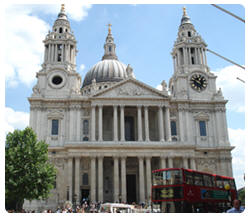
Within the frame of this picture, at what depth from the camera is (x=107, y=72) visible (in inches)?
2773

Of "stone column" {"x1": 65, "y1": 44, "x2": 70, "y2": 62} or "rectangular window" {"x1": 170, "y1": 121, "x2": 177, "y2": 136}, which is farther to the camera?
"stone column" {"x1": 65, "y1": 44, "x2": 70, "y2": 62}

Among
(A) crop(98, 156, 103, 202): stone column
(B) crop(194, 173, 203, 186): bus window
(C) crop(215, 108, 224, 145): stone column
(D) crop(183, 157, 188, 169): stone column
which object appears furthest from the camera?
(C) crop(215, 108, 224, 145): stone column

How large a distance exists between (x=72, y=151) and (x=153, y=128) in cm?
1480

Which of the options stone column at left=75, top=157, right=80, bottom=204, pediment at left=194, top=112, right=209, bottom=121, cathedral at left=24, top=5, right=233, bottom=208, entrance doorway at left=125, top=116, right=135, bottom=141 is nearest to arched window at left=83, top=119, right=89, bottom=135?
cathedral at left=24, top=5, right=233, bottom=208

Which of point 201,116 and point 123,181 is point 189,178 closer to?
point 123,181

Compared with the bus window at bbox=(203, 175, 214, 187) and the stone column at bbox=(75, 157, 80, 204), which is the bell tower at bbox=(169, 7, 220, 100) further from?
the bus window at bbox=(203, 175, 214, 187)

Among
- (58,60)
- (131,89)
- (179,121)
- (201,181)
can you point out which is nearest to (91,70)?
(58,60)

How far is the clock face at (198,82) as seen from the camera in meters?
52.5

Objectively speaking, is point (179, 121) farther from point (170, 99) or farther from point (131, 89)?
point (131, 89)

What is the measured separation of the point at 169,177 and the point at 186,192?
1.83 metres

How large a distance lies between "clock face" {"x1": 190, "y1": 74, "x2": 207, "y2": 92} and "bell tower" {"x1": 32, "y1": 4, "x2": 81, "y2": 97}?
19849 mm

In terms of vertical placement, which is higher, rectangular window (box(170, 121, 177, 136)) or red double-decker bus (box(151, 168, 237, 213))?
rectangular window (box(170, 121, 177, 136))

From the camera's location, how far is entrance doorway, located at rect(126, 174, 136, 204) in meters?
45.6

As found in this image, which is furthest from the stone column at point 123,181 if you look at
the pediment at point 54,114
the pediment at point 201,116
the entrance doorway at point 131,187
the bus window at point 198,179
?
the bus window at point 198,179
